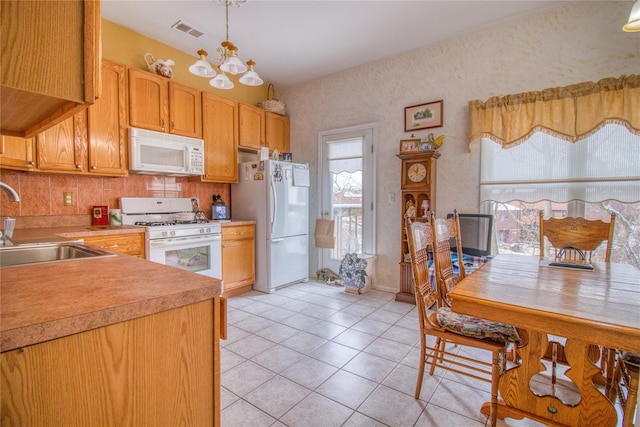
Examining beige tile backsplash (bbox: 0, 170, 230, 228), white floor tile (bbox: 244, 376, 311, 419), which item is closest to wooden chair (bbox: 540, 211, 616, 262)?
white floor tile (bbox: 244, 376, 311, 419)

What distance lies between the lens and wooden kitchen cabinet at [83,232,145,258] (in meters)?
2.49

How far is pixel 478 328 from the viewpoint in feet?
5.21

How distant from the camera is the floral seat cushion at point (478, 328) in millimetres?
1530

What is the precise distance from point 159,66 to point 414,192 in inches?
120

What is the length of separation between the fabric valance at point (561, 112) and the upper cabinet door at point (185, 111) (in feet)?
9.81

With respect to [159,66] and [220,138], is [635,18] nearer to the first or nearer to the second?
[220,138]

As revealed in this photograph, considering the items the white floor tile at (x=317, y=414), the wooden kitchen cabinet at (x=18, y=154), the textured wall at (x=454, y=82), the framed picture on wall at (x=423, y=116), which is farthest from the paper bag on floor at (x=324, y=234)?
the wooden kitchen cabinet at (x=18, y=154)

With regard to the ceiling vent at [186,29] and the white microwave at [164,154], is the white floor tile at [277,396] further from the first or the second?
the ceiling vent at [186,29]

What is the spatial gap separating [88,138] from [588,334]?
3.60m

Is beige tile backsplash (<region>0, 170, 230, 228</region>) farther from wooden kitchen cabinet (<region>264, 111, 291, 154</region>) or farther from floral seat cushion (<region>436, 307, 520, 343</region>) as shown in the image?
floral seat cushion (<region>436, 307, 520, 343</region>)

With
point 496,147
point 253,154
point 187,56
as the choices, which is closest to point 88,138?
point 187,56

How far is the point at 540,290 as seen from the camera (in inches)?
51.5

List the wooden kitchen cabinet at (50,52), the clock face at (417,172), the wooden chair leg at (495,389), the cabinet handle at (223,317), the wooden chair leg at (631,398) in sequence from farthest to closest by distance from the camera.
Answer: the clock face at (417,172) < the wooden chair leg at (495,389) < the wooden chair leg at (631,398) < the cabinet handle at (223,317) < the wooden kitchen cabinet at (50,52)

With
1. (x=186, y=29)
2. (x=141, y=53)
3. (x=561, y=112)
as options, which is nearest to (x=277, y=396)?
(x=561, y=112)
